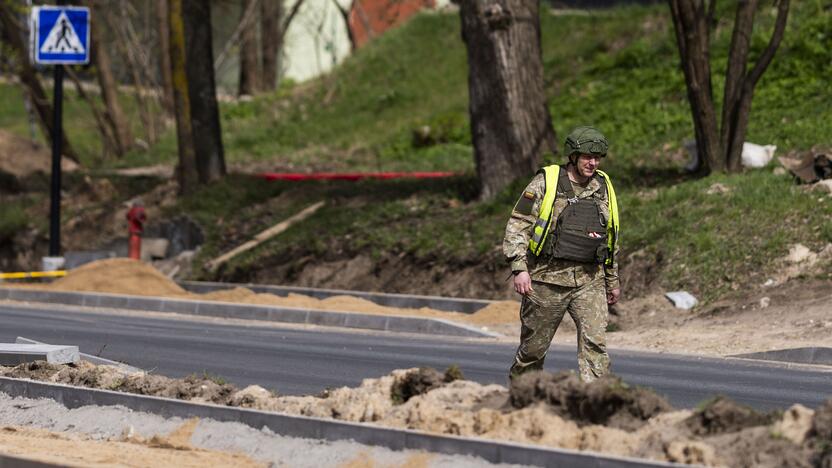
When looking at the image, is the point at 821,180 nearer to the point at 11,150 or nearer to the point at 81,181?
the point at 81,181

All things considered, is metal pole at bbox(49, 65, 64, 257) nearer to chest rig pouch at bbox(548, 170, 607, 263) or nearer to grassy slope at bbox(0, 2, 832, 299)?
grassy slope at bbox(0, 2, 832, 299)

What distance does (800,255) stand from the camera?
16625 millimetres

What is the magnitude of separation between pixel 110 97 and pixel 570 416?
32001 mm

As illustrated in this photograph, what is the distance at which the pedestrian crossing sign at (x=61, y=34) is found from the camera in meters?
22.2

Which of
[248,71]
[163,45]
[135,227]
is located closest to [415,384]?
[135,227]

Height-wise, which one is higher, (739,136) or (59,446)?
(739,136)

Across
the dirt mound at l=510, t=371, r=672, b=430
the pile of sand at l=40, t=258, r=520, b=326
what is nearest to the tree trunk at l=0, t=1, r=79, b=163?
the pile of sand at l=40, t=258, r=520, b=326

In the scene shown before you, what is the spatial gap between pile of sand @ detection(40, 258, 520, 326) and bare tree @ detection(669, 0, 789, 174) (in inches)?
172

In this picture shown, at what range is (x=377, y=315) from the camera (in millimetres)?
17438

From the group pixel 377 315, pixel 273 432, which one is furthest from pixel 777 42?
pixel 273 432

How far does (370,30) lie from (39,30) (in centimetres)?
2840

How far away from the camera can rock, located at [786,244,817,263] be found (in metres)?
16.6

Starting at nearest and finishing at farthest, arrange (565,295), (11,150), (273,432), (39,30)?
1. (273,432)
2. (565,295)
3. (39,30)
4. (11,150)

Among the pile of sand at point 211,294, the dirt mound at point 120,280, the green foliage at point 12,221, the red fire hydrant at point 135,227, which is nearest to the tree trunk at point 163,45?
the green foliage at point 12,221
